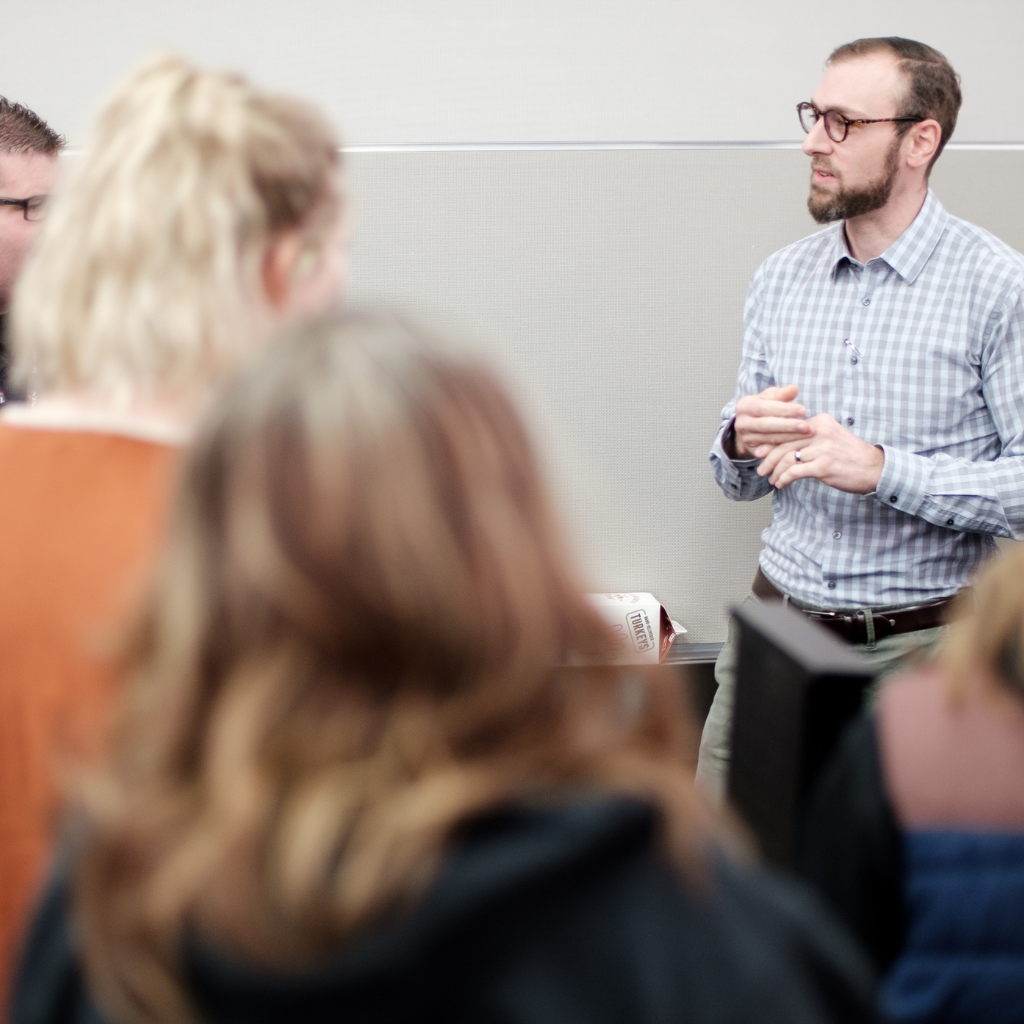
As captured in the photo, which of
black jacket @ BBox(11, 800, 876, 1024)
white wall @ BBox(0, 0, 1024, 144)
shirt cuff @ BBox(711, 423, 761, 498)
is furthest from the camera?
white wall @ BBox(0, 0, 1024, 144)

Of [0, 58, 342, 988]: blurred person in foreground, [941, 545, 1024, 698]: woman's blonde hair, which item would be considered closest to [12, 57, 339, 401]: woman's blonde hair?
[0, 58, 342, 988]: blurred person in foreground

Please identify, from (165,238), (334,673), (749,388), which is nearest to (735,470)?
(749,388)

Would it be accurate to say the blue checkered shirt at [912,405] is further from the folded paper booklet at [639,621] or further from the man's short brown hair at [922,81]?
the folded paper booklet at [639,621]

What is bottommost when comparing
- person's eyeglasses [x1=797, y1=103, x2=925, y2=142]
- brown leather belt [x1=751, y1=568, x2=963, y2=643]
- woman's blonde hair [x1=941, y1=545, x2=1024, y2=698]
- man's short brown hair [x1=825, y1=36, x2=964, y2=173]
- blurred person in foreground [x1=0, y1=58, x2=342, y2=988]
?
brown leather belt [x1=751, y1=568, x2=963, y2=643]

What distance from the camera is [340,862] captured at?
464 mm

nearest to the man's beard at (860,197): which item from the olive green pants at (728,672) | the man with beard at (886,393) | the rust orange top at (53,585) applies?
the man with beard at (886,393)

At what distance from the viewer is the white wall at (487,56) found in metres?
2.34

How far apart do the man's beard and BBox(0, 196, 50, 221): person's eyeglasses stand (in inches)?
49.4

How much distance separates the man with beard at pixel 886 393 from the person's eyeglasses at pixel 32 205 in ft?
3.68

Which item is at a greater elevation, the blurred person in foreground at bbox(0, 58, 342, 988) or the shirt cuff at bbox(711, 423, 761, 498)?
the blurred person in foreground at bbox(0, 58, 342, 988)

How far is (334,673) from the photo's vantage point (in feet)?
1.62

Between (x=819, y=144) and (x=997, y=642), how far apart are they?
1440mm

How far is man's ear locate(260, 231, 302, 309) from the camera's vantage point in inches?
33.4

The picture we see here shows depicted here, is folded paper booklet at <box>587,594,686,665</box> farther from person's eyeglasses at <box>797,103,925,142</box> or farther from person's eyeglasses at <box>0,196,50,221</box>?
person's eyeglasses at <box>0,196,50,221</box>
